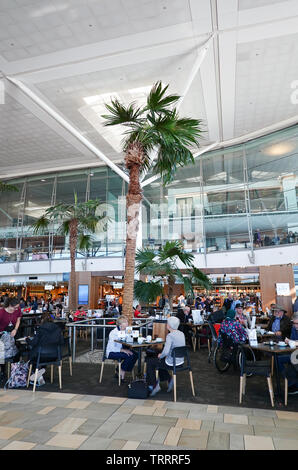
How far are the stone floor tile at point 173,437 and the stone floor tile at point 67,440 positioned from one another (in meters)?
0.83

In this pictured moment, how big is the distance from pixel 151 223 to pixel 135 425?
1345 cm

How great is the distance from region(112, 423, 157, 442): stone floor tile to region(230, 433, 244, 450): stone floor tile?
0.80 m

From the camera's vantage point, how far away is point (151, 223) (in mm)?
16609

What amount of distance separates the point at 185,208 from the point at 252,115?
17.9 ft

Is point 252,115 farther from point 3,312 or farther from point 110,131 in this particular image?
point 3,312

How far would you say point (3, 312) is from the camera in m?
5.59

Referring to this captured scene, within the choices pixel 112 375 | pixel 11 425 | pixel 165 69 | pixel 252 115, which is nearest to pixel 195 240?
pixel 252 115

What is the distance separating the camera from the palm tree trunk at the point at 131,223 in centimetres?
633

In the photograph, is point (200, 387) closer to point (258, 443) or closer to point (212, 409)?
point (212, 409)

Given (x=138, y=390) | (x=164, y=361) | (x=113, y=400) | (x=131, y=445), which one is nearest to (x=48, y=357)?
(x=113, y=400)

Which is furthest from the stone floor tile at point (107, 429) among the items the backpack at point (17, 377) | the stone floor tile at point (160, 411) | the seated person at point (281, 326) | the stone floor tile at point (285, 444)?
the seated person at point (281, 326)

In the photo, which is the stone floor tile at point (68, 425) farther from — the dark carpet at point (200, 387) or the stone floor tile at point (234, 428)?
the stone floor tile at point (234, 428)

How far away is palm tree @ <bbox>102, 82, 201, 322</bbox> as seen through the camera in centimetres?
632

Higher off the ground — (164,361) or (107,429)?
(164,361)
